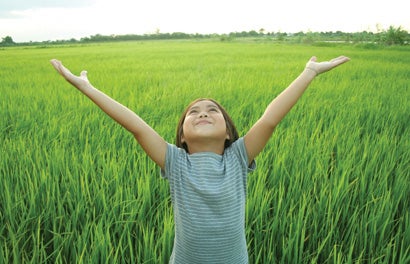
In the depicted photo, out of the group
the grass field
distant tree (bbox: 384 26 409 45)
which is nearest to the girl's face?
the grass field

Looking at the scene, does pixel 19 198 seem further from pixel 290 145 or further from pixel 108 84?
pixel 108 84

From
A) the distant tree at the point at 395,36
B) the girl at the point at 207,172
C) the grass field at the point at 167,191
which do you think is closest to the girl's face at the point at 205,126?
the girl at the point at 207,172

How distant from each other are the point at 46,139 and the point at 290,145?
4.76 feet

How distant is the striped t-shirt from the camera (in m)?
0.82

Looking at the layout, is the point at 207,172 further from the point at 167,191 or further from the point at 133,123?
the point at 167,191

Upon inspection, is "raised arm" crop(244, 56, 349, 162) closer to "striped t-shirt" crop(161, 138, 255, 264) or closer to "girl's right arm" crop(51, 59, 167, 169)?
"striped t-shirt" crop(161, 138, 255, 264)

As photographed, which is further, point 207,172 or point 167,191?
point 167,191

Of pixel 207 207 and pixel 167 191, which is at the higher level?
pixel 207 207

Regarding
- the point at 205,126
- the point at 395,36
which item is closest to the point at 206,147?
the point at 205,126

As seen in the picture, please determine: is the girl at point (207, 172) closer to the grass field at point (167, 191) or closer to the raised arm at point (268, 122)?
the raised arm at point (268, 122)

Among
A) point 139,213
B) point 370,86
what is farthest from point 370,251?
point 370,86

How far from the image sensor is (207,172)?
854mm

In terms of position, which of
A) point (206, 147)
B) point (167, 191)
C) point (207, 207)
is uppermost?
point (206, 147)

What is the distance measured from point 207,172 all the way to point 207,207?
0.09 meters
